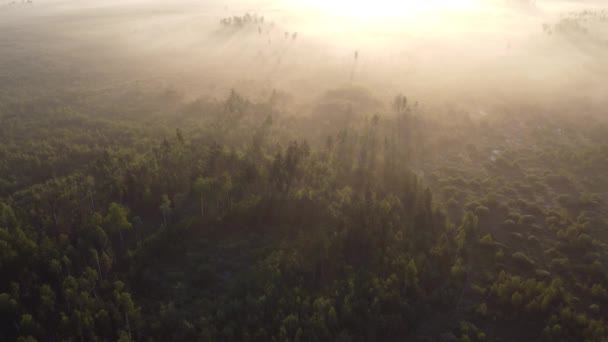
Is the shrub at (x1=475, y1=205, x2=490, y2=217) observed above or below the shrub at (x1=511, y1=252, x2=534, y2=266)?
above

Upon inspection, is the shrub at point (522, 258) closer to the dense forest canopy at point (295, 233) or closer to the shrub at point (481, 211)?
the dense forest canopy at point (295, 233)

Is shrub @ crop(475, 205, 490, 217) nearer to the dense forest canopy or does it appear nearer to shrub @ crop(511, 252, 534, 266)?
the dense forest canopy

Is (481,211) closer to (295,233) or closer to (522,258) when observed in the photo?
(522,258)

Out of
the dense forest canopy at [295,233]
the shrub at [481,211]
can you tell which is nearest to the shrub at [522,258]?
the dense forest canopy at [295,233]

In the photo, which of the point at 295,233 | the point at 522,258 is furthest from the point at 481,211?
the point at 295,233

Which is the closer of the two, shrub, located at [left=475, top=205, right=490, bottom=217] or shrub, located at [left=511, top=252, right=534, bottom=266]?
shrub, located at [left=511, top=252, right=534, bottom=266]

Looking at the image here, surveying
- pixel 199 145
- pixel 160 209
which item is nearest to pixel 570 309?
pixel 160 209

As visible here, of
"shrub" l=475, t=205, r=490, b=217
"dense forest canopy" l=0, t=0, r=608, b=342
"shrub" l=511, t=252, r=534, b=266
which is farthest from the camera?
"shrub" l=475, t=205, r=490, b=217

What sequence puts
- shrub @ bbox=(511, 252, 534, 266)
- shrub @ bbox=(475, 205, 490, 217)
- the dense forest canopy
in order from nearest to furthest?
the dense forest canopy
shrub @ bbox=(511, 252, 534, 266)
shrub @ bbox=(475, 205, 490, 217)

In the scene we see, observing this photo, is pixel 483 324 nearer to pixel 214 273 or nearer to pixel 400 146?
pixel 214 273

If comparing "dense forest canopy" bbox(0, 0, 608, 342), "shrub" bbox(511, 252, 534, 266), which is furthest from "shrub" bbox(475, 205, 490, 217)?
"shrub" bbox(511, 252, 534, 266)

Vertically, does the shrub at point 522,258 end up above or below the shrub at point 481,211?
below
